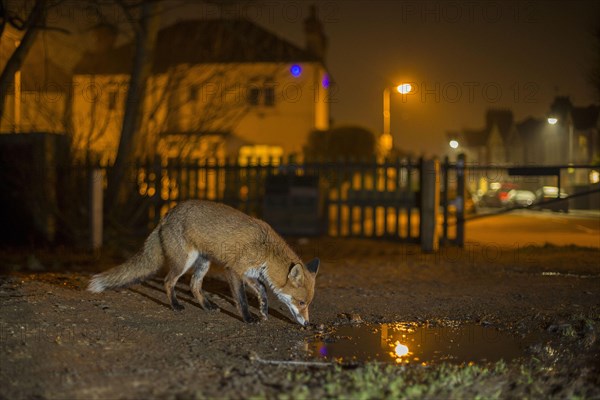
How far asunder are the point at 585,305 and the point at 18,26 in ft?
44.7

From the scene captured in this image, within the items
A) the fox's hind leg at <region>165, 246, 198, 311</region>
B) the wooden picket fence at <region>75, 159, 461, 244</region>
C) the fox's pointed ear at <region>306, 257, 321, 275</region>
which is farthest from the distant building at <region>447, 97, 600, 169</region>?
the fox's hind leg at <region>165, 246, 198, 311</region>

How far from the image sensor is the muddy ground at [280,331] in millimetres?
Result: 5078

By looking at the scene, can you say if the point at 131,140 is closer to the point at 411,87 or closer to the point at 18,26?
the point at 18,26

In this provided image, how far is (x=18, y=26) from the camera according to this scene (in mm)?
16234

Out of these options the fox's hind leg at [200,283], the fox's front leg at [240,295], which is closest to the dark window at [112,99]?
the fox's hind leg at [200,283]

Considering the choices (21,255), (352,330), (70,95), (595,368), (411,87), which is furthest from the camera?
(411,87)

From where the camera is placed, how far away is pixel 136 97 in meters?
15.8

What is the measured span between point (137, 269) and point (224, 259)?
116 cm

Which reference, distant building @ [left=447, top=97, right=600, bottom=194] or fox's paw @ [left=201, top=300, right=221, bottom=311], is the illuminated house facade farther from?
fox's paw @ [left=201, top=300, right=221, bottom=311]

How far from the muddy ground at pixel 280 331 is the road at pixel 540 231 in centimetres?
443

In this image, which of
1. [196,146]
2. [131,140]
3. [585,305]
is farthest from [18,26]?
[585,305]

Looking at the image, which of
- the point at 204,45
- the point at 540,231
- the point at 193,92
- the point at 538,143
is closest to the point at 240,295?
the point at 193,92

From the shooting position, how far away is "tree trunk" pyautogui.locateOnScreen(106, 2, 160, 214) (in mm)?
15656

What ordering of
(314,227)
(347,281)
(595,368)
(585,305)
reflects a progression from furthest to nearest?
(314,227) → (347,281) → (585,305) → (595,368)
